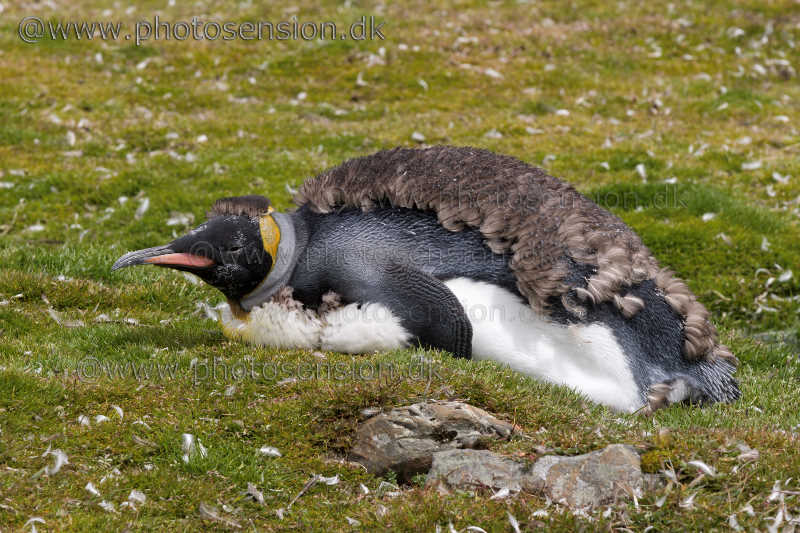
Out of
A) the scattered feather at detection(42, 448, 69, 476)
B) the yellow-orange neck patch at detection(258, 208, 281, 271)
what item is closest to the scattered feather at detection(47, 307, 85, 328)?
the yellow-orange neck patch at detection(258, 208, 281, 271)

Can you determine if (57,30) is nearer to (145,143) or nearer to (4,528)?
(145,143)

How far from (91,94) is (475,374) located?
1627 centimetres

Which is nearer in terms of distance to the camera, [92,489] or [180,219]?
[92,489]

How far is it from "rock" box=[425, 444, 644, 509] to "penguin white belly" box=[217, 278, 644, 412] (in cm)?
149

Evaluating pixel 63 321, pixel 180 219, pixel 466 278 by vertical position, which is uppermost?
pixel 466 278

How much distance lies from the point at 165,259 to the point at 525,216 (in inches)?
127

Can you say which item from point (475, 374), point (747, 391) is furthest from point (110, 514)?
point (747, 391)

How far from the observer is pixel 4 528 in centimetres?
540

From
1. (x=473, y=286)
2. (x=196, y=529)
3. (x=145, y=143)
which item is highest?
(x=473, y=286)

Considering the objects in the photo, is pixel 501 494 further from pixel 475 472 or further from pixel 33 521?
pixel 33 521

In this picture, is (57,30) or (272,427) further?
(57,30)

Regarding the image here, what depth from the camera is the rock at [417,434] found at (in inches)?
250

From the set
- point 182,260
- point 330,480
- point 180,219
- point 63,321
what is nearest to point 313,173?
point 180,219

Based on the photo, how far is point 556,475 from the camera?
599cm
